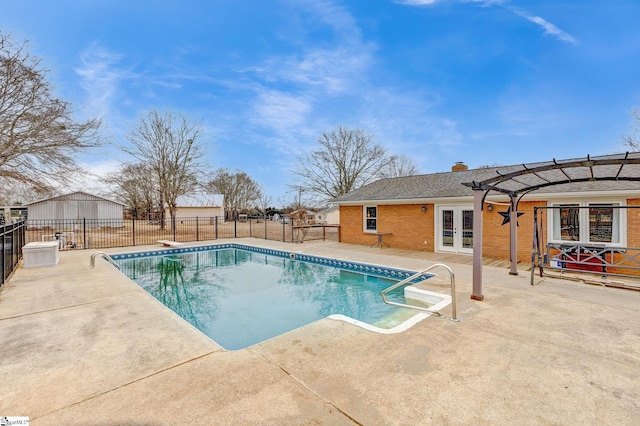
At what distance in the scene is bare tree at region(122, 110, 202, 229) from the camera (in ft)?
72.2

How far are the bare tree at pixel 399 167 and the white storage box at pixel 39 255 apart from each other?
27.8 metres

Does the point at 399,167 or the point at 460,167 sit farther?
the point at 399,167

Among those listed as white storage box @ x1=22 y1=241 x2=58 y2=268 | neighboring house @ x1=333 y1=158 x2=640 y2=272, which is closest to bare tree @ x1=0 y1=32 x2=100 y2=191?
white storage box @ x1=22 y1=241 x2=58 y2=268

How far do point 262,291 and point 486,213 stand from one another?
835cm

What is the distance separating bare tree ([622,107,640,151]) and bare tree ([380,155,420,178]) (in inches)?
715

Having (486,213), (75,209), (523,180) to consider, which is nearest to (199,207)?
(75,209)

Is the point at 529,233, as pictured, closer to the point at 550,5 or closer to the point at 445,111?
the point at 550,5

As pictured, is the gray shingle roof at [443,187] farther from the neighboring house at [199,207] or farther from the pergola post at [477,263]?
the neighboring house at [199,207]

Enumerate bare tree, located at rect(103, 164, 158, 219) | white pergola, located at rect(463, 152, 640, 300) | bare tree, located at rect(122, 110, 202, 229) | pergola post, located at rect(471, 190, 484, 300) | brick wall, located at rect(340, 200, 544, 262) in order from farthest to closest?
bare tree, located at rect(103, 164, 158, 219), bare tree, located at rect(122, 110, 202, 229), brick wall, located at rect(340, 200, 544, 262), pergola post, located at rect(471, 190, 484, 300), white pergola, located at rect(463, 152, 640, 300)

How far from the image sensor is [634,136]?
2031cm

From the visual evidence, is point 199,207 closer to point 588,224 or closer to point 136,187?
point 136,187

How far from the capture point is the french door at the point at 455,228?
11312mm

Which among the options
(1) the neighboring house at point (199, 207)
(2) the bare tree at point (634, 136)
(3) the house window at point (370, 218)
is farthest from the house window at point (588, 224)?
(1) the neighboring house at point (199, 207)

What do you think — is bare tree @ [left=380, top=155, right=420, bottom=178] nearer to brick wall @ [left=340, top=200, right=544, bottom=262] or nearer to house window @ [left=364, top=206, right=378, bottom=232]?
brick wall @ [left=340, top=200, right=544, bottom=262]
